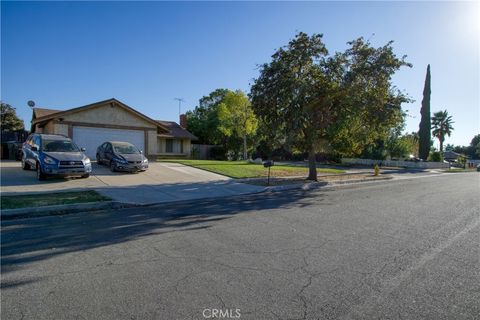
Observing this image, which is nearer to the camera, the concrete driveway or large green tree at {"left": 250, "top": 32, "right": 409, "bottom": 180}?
the concrete driveway

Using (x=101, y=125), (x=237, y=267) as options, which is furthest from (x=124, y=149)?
(x=237, y=267)

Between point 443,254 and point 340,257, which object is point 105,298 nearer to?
point 340,257

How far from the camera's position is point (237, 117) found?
112ft

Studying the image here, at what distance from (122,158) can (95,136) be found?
22.8ft

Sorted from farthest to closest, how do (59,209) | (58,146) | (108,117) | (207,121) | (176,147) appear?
1. (207,121)
2. (176,147)
3. (108,117)
4. (58,146)
5. (59,209)

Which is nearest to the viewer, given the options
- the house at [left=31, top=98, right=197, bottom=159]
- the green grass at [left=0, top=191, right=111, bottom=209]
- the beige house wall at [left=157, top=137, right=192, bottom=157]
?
the green grass at [left=0, top=191, right=111, bottom=209]

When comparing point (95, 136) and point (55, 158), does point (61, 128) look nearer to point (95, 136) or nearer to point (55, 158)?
point (95, 136)

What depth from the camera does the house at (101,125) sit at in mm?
20422

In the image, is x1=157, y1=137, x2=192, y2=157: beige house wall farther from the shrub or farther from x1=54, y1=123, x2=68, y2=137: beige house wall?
x1=54, y1=123, x2=68, y2=137: beige house wall

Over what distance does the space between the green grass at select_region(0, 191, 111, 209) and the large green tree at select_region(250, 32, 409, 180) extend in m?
10.5

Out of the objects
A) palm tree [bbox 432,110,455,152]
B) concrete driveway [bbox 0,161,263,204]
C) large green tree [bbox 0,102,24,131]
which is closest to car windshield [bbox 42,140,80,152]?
concrete driveway [bbox 0,161,263,204]

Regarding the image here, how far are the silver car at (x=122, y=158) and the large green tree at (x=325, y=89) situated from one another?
734cm

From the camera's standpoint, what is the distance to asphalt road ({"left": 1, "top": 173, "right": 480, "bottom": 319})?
325cm

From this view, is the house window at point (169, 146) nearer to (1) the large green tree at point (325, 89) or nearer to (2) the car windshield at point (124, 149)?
(2) the car windshield at point (124, 149)
